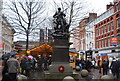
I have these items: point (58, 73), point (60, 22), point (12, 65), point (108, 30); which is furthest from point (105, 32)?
point (12, 65)

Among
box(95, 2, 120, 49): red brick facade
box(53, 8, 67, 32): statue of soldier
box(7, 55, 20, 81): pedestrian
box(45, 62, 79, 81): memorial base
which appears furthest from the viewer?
box(95, 2, 120, 49): red brick facade

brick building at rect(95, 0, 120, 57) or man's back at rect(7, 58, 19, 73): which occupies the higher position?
brick building at rect(95, 0, 120, 57)

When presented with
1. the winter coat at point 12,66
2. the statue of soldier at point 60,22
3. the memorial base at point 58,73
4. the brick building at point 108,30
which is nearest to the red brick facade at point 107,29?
the brick building at point 108,30

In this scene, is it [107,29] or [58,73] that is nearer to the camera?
[58,73]

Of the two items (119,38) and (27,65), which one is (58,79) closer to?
(27,65)

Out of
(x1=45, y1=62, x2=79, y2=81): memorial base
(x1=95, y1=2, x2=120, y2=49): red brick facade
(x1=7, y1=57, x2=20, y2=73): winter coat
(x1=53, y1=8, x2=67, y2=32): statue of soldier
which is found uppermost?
(x1=95, y1=2, x2=120, y2=49): red brick facade

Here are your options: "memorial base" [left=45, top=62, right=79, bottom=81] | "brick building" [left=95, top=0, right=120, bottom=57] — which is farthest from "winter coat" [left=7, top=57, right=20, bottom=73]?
"brick building" [left=95, top=0, right=120, bottom=57]

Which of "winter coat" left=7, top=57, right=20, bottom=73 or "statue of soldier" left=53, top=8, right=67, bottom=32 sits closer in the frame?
"winter coat" left=7, top=57, right=20, bottom=73

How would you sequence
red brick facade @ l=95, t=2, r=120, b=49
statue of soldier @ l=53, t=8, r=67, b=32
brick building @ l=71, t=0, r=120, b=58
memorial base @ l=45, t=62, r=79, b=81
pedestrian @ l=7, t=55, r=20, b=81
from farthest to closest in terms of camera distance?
red brick facade @ l=95, t=2, r=120, b=49 → brick building @ l=71, t=0, r=120, b=58 → statue of soldier @ l=53, t=8, r=67, b=32 → memorial base @ l=45, t=62, r=79, b=81 → pedestrian @ l=7, t=55, r=20, b=81

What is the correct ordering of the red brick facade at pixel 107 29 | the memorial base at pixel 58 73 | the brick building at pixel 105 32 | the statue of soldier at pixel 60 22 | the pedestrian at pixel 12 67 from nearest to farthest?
the pedestrian at pixel 12 67 → the memorial base at pixel 58 73 → the statue of soldier at pixel 60 22 → the brick building at pixel 105 32 → the red brick facade at pixel 107 29

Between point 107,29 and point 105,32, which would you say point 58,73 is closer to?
point 107,29

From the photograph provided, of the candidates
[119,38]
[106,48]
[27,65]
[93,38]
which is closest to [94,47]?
[93,38]

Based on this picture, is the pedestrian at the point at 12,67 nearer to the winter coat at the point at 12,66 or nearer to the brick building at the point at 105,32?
the winter coat at the point at 12,66

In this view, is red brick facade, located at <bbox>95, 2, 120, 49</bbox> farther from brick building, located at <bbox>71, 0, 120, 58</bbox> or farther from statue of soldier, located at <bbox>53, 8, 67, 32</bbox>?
statue of soldier, located at <bbox>53, 8, 67, 32</bbox>
